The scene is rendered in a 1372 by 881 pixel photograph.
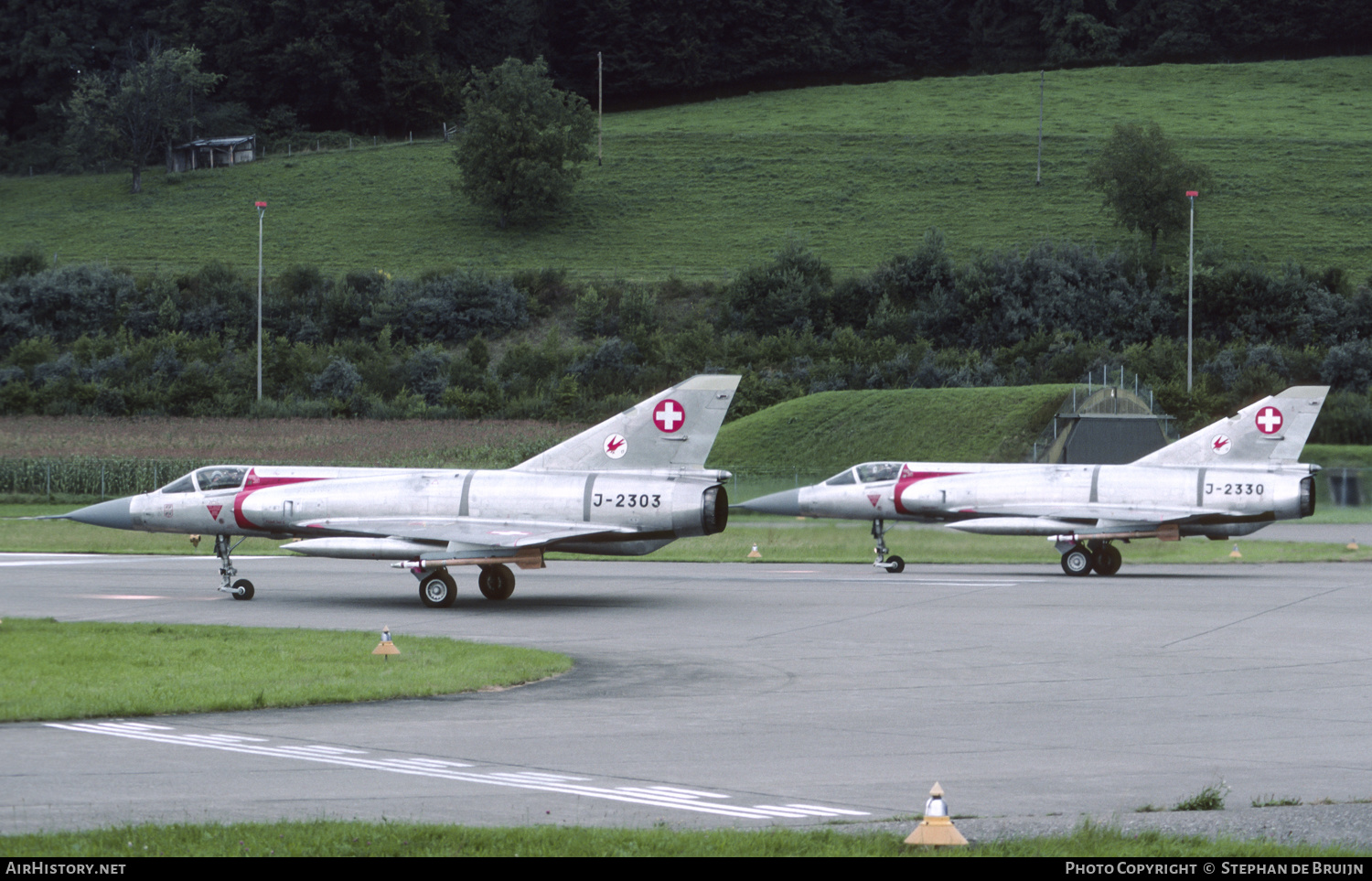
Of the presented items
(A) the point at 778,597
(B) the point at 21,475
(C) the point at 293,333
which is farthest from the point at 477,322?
(A) the point at 778,597

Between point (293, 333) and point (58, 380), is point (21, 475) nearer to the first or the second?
point (58, 380)

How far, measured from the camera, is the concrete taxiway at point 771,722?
9.16 metres

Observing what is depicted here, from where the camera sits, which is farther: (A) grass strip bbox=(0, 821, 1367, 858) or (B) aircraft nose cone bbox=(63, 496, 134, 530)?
(B) aircraft nose cone bbox=(63, 496, 134, 530)

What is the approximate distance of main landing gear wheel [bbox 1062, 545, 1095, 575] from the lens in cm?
2891

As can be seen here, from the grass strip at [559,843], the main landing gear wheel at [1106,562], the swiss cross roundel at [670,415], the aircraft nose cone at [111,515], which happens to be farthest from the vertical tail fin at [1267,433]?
the grass strip at [559,843]

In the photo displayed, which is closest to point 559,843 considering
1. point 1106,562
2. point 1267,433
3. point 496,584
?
point 496,584

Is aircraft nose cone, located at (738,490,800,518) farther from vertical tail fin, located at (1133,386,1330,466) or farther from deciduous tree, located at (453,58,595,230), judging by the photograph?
deciduous tree, located at (453,58,595,230)

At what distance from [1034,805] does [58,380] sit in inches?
2623

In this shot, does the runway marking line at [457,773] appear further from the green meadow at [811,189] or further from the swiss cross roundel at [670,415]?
the green meadow at [811,189]

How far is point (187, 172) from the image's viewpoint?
10638 centimetres

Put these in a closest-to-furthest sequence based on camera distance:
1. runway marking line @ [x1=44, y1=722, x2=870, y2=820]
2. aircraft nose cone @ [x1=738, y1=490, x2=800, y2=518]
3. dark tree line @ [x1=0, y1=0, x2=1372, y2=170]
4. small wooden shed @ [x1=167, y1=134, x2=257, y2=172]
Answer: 1. runway marking line @ [x1=44, y1=722, x2=870, y2=820]
2. aircraft nose cone @ [x1=738, y1=490, x2=800, y2=518]
3. small wooden shed @ [x1=167, y1=134, x2=257, y2=172]
4. dark tree line @ [x1=0, y1=0, x2=1372, y2=170]

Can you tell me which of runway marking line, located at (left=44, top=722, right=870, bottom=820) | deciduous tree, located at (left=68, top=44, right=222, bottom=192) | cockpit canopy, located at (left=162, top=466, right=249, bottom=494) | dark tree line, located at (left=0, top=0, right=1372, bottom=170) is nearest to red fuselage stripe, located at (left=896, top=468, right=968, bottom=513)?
cockpit canopy, located at (left=162, top=466, right=249, bottom=494)

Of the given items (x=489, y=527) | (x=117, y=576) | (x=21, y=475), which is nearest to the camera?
(x=489, y=527)

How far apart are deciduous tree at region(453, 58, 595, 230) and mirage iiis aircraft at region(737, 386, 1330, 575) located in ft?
216
